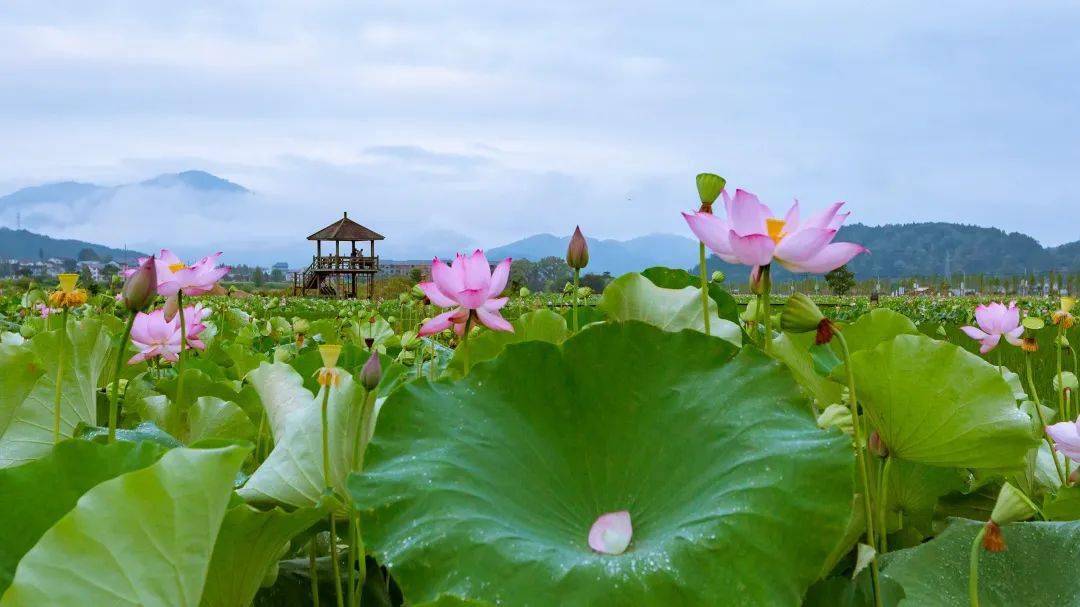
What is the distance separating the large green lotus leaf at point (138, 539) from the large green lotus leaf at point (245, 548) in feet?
0.15

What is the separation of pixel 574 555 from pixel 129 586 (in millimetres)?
207

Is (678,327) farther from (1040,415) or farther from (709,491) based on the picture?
(1040,415)

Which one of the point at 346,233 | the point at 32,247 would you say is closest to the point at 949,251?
the point at 346,233

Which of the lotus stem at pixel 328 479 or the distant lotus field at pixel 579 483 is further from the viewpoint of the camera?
the lotus stem at pixel 328 479

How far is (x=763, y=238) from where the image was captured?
548mm

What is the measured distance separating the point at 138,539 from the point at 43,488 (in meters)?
0.11

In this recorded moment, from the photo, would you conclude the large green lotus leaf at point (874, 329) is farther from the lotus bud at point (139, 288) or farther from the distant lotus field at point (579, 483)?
the lotus bud at point (139, 288)

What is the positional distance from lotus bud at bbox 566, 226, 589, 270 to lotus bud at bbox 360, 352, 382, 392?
33 centimetres

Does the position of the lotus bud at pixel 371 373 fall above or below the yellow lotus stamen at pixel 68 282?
below

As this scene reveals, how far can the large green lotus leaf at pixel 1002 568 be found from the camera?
1.61ft

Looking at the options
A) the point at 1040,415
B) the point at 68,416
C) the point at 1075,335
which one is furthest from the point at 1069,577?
the point at 1075,335

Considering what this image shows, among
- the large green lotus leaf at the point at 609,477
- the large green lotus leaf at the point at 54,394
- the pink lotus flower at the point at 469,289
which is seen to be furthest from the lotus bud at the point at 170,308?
the large green lotus leaf at the point at 609,477

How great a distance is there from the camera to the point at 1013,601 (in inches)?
20.0

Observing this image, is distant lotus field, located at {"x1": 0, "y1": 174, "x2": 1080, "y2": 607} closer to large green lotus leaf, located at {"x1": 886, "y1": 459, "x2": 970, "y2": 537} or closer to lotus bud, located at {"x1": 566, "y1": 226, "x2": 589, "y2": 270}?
large green lotus leaf, located at {"x1": 886, "y1": 459, "x2": 970, "y2": 537}
